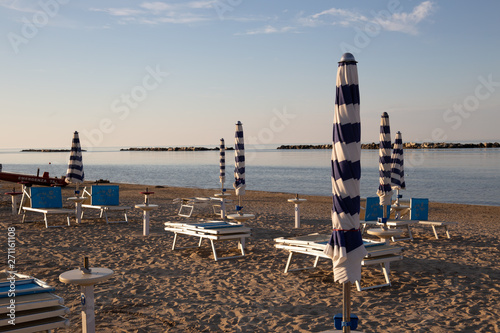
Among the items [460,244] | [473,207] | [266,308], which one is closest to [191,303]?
[266,308]

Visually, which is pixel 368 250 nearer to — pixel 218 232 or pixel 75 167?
pixel 218 232

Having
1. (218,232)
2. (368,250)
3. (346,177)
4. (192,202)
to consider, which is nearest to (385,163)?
(368,250)

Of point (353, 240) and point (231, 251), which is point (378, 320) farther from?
point (231, 251)

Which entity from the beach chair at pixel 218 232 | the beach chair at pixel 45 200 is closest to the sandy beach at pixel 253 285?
the beach chair at pixel 218 232

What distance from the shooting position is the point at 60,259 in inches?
306

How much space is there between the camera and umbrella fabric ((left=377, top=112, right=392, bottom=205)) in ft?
30.3

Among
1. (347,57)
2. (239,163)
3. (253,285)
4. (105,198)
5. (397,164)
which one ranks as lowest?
(253,285)

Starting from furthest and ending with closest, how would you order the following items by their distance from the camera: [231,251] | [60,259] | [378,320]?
1. [231,251]
2. [60,259]
3. [378,320]

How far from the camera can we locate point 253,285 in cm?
632

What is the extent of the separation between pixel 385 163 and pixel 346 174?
20.5 ft

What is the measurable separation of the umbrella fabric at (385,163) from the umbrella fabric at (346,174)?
227 inches

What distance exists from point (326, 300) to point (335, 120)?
2805 mm

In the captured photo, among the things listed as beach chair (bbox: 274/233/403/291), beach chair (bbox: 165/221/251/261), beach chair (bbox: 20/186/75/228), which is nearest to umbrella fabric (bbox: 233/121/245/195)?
beach chair (bbox: 165/221/251/261)

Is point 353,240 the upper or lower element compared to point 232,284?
upper
